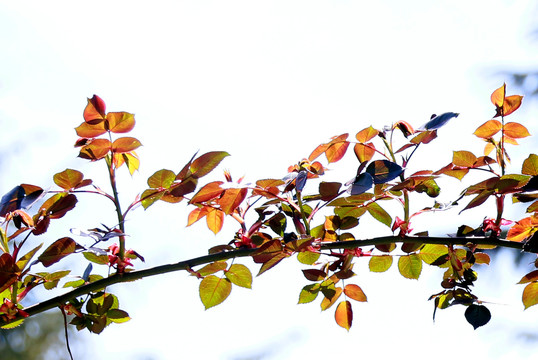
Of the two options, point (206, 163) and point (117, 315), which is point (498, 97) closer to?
point (206, 163)

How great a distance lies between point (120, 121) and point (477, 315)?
1.10ft

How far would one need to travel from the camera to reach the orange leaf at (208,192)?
0.43 meters

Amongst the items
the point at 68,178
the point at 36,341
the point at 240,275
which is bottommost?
the point at 36,341

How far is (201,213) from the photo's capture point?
50 centimetres

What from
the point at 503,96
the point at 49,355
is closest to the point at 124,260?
the point at 503,96

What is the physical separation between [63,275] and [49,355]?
9.22ft

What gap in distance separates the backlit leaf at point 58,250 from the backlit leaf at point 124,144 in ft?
0.27

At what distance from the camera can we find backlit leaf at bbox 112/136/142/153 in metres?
0.45

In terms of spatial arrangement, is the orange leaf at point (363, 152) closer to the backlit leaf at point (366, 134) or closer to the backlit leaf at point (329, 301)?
the backlit leaf at point (366, 134)

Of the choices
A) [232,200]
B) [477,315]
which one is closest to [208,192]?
[232,200]

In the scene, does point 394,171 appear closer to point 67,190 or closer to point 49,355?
point 67,190

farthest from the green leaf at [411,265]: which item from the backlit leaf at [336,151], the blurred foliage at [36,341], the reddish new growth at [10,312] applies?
the blurred foliage at [36,341]

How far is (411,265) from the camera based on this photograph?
0.50m

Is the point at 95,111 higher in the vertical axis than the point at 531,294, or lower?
higher
